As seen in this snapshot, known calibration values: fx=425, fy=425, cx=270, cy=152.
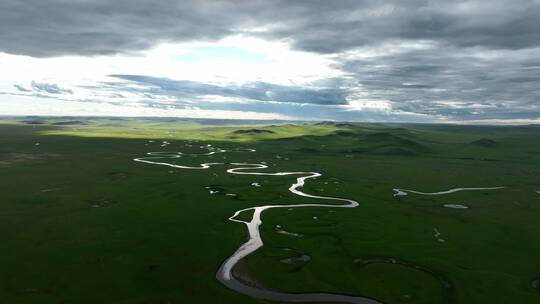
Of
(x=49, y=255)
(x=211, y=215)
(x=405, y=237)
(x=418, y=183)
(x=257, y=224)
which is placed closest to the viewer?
(x=49, y=255)

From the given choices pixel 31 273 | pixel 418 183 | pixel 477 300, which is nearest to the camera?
pixel 477 300

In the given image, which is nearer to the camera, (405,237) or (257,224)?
(405,237)

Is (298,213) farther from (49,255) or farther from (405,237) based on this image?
(49,255)

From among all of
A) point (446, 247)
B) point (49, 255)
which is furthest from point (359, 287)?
point (49, 255)

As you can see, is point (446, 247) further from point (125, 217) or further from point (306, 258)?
point (125, 217)

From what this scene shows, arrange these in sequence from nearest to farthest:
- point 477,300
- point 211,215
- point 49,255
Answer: point 477,300
point 49,255
point 211,215

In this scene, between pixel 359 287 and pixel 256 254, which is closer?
pixel 359 287

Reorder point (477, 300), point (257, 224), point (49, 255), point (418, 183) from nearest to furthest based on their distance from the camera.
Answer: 1. point (477, 300)
2. point (49, 255)
3. point (257, 224)
4. point (418, 183)

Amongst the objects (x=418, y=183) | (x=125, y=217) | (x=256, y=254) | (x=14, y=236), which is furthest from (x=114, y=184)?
(x=418, y=183)
